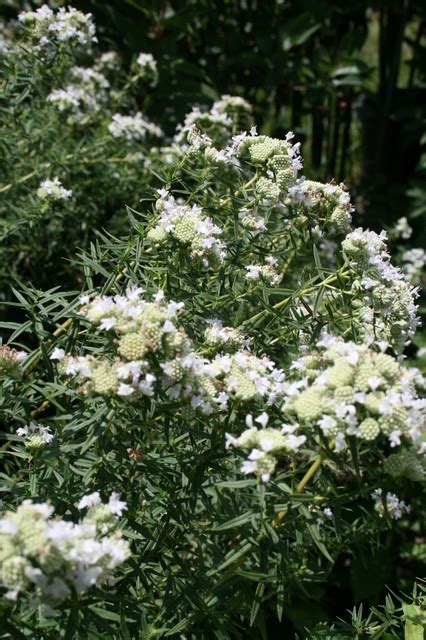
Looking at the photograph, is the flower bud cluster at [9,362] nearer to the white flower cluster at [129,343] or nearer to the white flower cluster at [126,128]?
the white flower cluster at [129,343]

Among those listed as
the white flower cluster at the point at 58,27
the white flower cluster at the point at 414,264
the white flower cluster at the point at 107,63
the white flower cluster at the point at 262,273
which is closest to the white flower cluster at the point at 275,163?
the white flower cluster at the point at 262,273

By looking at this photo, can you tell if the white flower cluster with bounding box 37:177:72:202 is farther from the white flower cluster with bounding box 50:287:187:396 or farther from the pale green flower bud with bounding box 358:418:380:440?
the pale green flower bud with bounding box 358:418:380:440

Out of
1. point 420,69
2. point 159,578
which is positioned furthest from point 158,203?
point 420,69

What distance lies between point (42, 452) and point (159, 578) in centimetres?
43

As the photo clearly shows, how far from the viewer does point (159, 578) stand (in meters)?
1.79

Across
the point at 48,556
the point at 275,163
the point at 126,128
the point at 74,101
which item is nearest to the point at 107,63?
the point at 126,128

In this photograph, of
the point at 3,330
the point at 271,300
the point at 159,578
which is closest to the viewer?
the point at 159,578

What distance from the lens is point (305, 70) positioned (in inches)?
173

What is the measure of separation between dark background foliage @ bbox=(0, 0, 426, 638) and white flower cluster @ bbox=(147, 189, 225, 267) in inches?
86.3

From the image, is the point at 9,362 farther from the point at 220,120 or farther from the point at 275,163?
the point at 220,120

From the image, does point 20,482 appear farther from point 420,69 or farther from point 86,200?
point 420,69

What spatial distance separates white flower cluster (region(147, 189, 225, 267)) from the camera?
1.70 m

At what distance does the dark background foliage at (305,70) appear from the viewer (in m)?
3.94

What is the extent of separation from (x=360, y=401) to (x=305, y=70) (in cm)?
342
